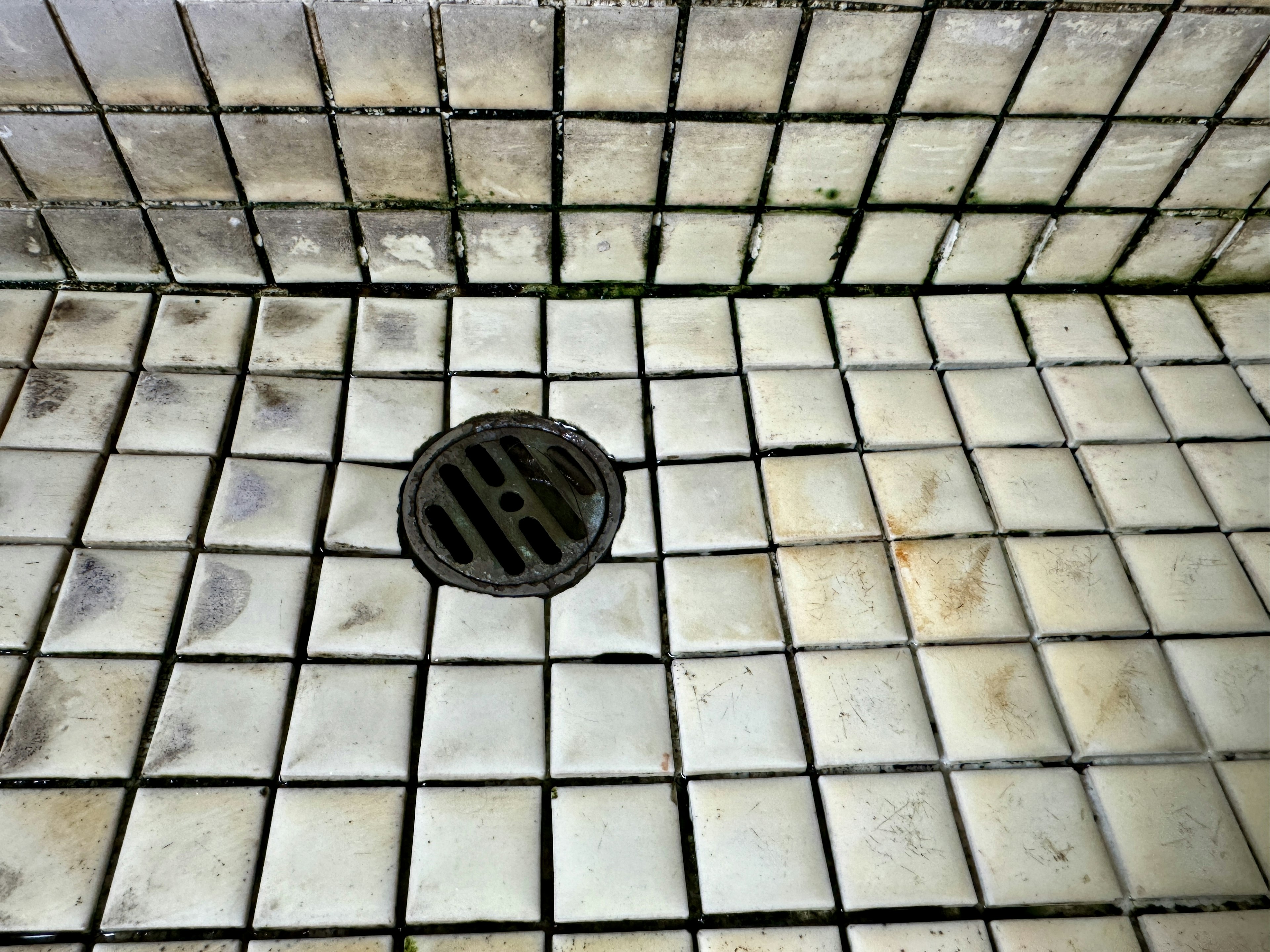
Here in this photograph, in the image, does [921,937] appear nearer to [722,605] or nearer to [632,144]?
[722,605]

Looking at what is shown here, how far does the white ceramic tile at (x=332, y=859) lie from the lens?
4.13 feet

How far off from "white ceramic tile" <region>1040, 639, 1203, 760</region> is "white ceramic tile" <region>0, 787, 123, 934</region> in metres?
1.81

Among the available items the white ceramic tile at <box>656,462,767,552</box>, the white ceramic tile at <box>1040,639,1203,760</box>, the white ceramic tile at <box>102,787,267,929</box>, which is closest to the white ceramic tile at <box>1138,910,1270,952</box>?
the white ceramic tile at <box>1040,639,1203,760</box>

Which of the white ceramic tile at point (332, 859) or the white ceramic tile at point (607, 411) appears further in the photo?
the white ceramic tile at point (607, 411)

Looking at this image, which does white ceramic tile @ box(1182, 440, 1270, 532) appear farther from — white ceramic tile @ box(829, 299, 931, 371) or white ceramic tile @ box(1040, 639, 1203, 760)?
white ceramic tile @ box(829, 299, 931, 371)

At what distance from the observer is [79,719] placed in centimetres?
137

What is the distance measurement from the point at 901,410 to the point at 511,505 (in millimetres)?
993

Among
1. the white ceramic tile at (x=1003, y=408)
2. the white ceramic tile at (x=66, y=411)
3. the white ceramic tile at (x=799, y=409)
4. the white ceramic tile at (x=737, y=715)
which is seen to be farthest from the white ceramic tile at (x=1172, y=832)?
the white ceramic tile at (x=66, y=411)

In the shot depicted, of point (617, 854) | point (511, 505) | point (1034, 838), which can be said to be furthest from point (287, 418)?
point (1034, 838)

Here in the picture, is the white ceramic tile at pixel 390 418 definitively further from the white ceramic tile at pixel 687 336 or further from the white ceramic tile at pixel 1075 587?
the white ceramic tile at pixel 1075 587

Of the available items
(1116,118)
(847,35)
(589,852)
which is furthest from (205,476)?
(1116,118)

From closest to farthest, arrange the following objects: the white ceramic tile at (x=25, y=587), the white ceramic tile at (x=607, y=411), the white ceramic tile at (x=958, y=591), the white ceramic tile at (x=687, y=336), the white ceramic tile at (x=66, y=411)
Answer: the white ceramic tile at (x=25, y=587)
the white ceramic tile at (x=958, y=591)
the white ceramic tile at (x=66, y=411)
the white ceramic tile at (x=607, y=411)
the white ceramic tile at (x=687, y=336)

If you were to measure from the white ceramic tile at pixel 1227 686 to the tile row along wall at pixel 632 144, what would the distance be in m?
1.04

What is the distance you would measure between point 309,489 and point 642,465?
0.76 m
